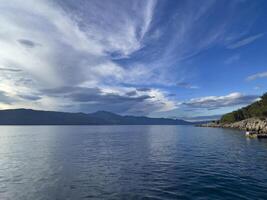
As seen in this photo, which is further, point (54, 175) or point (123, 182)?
point (54, 175)

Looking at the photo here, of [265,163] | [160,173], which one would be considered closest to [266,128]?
[265,163]

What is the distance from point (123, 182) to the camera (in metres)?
34.7

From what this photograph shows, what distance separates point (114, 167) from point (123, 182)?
38.7 ft

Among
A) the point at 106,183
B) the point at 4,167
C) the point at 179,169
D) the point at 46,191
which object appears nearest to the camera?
the point at 46,191

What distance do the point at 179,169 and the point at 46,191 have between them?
24.2 meters

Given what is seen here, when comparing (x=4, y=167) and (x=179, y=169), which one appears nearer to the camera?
(x=179, y=169)

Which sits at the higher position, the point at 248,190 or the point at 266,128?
the point at 266,128

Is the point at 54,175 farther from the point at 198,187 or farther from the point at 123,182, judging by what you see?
the point at 198,187

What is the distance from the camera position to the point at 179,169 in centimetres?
4381

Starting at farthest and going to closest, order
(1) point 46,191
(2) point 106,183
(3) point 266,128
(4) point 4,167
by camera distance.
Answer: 1. (3) point 266,128
2. (4) point 4,167
3. (2) point 106,183
4. (1) point 46,191

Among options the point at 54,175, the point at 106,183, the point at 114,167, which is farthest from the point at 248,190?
the point at 54,175

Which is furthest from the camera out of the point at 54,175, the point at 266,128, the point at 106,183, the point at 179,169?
the point at 266,128

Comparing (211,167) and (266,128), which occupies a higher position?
(266,128)

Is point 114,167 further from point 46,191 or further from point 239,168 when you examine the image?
point 239,168
